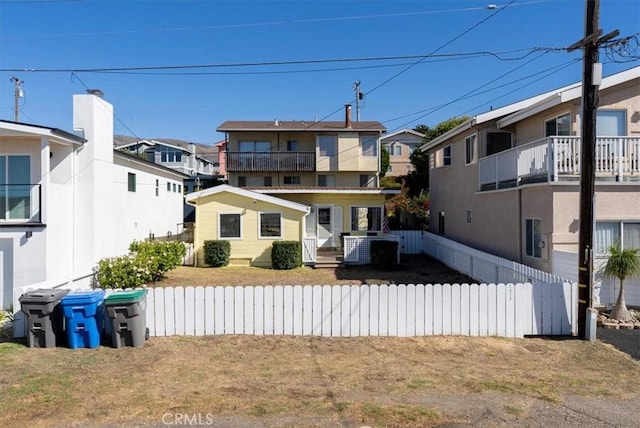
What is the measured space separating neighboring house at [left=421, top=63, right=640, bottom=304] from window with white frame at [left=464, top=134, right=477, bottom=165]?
163 mm

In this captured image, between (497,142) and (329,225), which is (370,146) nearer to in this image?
(329,225)

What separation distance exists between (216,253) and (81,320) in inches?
421

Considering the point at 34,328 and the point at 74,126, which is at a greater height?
the point at 74,126

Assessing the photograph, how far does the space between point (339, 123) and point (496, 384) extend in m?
27.1

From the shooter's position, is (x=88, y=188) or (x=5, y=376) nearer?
(x=5, y=376)

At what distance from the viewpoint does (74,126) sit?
41.7 ft

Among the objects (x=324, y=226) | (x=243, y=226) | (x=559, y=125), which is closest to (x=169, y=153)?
(x=324, y=226)

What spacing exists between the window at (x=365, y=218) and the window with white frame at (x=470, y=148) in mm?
5949

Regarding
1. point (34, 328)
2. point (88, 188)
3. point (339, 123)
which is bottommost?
point (34, 328)

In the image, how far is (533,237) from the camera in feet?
41.0

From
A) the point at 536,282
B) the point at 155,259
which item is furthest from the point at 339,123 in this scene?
the point at 536,282

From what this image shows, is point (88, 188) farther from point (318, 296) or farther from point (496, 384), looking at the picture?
point (496, 384)

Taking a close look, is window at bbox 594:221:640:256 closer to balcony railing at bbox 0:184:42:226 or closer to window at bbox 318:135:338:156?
balcony railing at bbox 0:184:42:226

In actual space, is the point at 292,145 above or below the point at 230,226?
above
